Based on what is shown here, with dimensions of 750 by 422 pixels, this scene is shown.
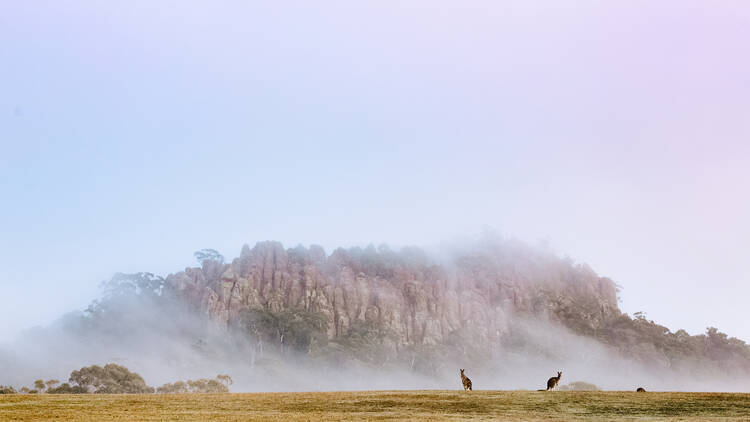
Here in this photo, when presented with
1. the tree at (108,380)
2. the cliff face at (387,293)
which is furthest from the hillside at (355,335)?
the tree at (108,380)

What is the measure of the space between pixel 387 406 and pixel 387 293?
144974 millimetres

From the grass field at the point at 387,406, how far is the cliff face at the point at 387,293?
12121 centimetres

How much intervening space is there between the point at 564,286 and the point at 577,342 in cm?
4255

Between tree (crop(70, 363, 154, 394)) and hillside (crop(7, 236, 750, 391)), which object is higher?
hillside (crop(7, 236, 750, 391))

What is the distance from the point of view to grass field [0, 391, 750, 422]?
29.7m

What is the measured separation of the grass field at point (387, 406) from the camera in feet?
97.3

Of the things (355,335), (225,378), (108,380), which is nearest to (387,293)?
(355,335)

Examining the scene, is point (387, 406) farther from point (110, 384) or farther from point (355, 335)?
point (355, 335)

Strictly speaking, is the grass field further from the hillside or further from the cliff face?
the cliff face

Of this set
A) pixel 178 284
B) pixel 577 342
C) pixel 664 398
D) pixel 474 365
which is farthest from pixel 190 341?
pixel 664 398

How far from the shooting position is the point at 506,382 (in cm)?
14100

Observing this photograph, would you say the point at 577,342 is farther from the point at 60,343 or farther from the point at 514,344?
the point at 60,343

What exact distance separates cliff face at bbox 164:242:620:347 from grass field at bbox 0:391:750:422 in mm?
121206

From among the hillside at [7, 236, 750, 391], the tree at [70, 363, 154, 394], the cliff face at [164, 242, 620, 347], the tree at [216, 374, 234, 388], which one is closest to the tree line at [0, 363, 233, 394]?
the tree at [70, 363, 154, 394]
